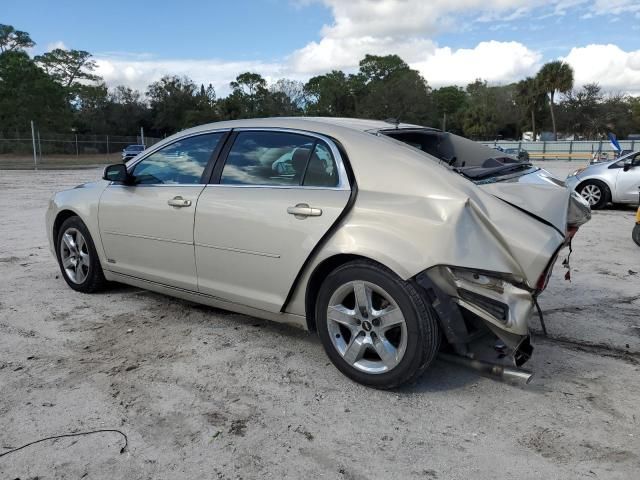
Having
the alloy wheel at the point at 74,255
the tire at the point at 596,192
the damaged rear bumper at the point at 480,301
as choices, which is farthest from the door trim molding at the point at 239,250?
the tire at the point at 596,192

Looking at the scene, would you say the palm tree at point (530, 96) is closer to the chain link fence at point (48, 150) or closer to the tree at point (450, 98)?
the tree at point (450, 98)

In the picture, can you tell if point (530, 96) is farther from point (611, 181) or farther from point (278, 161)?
point (278, 161)

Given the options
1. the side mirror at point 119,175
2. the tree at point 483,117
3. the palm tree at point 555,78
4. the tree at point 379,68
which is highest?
the tree at point 379,68

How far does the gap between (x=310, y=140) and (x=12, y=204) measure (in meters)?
11.3

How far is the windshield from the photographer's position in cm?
386

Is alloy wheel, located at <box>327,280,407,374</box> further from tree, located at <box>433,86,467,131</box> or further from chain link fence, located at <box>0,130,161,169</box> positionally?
tree, located at <box>433,86,467,131</box>

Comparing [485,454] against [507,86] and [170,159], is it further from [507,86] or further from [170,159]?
[507,86]

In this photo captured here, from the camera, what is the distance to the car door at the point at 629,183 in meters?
11.3

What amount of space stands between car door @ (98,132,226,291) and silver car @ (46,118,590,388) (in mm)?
15

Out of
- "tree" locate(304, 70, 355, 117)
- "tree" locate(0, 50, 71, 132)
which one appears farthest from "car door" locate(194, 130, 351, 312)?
"tree" locate(304, 70, 355, 117)

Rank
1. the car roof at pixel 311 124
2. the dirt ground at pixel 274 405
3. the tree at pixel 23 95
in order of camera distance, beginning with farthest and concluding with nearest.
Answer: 1. the tree at pixel 23 95
2. the car roof at pixel 311 124
3. the dirt ground at pixel 274 405

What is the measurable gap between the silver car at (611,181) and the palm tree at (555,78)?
187ft

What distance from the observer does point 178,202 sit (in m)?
4.16

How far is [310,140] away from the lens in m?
3.69
